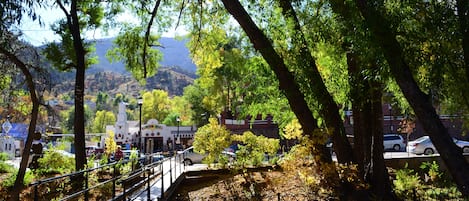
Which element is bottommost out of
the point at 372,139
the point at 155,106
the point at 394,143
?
the point at 394,143

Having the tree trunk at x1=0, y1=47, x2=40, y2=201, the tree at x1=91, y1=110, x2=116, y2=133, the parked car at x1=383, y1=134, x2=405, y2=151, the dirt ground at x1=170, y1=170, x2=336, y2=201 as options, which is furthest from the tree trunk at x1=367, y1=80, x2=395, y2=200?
the tree at x1=91, y1=110, x2=116, y2=133

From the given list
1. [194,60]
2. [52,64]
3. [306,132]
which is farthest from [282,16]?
[52,64]

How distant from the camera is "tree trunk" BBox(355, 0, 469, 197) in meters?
6.24

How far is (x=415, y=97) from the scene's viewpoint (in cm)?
654

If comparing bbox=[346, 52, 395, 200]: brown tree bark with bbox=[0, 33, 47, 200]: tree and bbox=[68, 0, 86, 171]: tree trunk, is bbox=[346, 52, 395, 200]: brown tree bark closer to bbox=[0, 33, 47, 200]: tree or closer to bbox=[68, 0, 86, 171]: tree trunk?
bbox=[0, 33, 47, 200]: tree

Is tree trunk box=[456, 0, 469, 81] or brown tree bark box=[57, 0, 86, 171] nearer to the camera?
tree trunk box=[456, 0, 469, 81]

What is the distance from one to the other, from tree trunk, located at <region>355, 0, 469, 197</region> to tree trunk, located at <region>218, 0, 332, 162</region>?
2.26 meters

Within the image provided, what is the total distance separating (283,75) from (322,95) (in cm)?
89

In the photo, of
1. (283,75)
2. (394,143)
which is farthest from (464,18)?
(394,143)

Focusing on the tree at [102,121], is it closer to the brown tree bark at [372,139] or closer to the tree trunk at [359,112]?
the tree trunk at [359,112]

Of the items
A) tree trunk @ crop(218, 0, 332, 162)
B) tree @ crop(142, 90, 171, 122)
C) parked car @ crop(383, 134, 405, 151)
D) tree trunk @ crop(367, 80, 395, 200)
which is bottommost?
parked car @ crop(383, 134, 405, 151)

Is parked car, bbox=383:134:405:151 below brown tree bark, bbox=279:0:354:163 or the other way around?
below

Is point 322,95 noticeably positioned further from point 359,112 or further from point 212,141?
point 212,141

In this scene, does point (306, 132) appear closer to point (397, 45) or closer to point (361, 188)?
point (361, 188)
